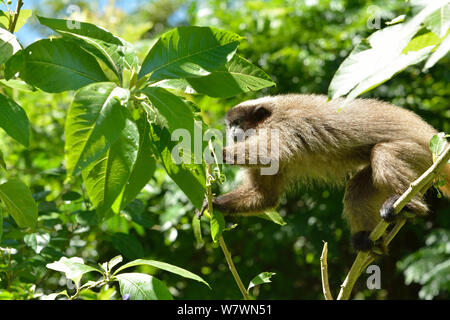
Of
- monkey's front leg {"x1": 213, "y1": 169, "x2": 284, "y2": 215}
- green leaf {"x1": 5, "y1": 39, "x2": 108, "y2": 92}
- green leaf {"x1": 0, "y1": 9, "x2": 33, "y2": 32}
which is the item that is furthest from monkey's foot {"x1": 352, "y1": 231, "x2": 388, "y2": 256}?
green leaf {"x1": 0, "y1": 9, "x2": 33, "y2": 32}

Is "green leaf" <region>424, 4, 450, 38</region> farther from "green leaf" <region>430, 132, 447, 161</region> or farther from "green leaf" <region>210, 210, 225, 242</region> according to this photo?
"green leaf" <region>210, 210, 225, 242</region>

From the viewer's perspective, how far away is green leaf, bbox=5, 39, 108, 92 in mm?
1923

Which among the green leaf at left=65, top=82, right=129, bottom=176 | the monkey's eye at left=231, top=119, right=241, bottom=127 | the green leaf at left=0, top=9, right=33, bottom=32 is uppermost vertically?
the green leaf at left=0, top=9, right=33, bottom=32

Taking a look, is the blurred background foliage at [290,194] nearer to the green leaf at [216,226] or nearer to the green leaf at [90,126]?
the green leaf at [216,226]

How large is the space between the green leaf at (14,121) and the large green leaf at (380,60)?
3.66 ft

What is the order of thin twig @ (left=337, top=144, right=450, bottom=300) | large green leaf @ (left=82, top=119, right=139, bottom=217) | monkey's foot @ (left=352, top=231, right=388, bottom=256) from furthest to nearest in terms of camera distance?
1. monkey's foot @ (left=352, top=231, right=388, bottom=256)
2. thin twig @ (left=337, top=144, right=450, bottom=300)
3. large green leaf @ (left=82, top=119, right=139, bottom=217)

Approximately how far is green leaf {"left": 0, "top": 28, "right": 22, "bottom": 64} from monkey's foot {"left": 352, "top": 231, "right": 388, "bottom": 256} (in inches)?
104

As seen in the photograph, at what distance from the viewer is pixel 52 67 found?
1.94m

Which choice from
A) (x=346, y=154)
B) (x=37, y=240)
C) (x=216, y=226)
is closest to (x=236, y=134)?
(x=346, y=154)

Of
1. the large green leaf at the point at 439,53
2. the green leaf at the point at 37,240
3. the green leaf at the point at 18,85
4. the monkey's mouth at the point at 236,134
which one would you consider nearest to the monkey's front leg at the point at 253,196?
the monkey's mouth at the point at 236,134

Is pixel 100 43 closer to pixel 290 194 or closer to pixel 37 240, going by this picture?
pixel 37 240

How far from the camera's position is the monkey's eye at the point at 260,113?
4.72 meters

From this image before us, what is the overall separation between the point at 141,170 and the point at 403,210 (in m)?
2.21

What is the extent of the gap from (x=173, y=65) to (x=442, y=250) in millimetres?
4429
